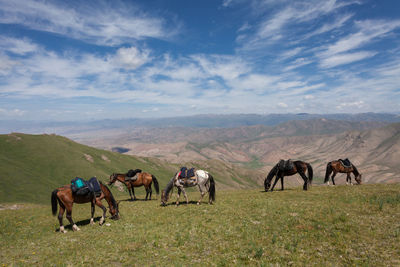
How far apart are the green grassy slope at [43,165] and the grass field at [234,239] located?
228ft

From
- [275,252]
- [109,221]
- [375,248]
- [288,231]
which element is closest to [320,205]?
[288,231]

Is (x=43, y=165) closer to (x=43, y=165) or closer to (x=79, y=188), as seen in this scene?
(x=43, y=165)

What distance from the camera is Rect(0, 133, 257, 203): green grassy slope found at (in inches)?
2830

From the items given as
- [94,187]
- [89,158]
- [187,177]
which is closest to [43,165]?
[89,158]

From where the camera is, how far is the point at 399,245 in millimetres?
9234

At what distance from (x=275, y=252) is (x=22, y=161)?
411 feet

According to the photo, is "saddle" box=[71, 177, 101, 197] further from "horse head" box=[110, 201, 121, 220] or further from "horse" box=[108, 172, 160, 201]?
"horse" box=[108, 172, 160, 201]

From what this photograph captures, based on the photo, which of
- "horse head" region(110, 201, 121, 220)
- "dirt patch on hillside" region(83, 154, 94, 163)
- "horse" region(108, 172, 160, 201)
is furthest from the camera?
"dirt patch on hillside" region(83, 154, 94, 163)

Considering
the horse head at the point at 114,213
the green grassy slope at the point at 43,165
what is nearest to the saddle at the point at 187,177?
the horse head at the point at 114,213

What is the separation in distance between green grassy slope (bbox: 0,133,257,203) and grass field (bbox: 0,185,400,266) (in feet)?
228

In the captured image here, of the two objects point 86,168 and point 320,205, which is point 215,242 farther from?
point 86,168

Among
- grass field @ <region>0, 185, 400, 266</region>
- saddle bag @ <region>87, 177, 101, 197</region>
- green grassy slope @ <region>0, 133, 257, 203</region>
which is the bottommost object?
green grassy slope @ <region>0, 133, 257, 203</region>

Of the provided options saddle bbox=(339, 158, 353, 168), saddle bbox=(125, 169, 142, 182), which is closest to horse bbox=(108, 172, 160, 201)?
saddle bbox=(125, 169, 142, 182)

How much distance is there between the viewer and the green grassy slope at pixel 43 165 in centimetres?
7188
